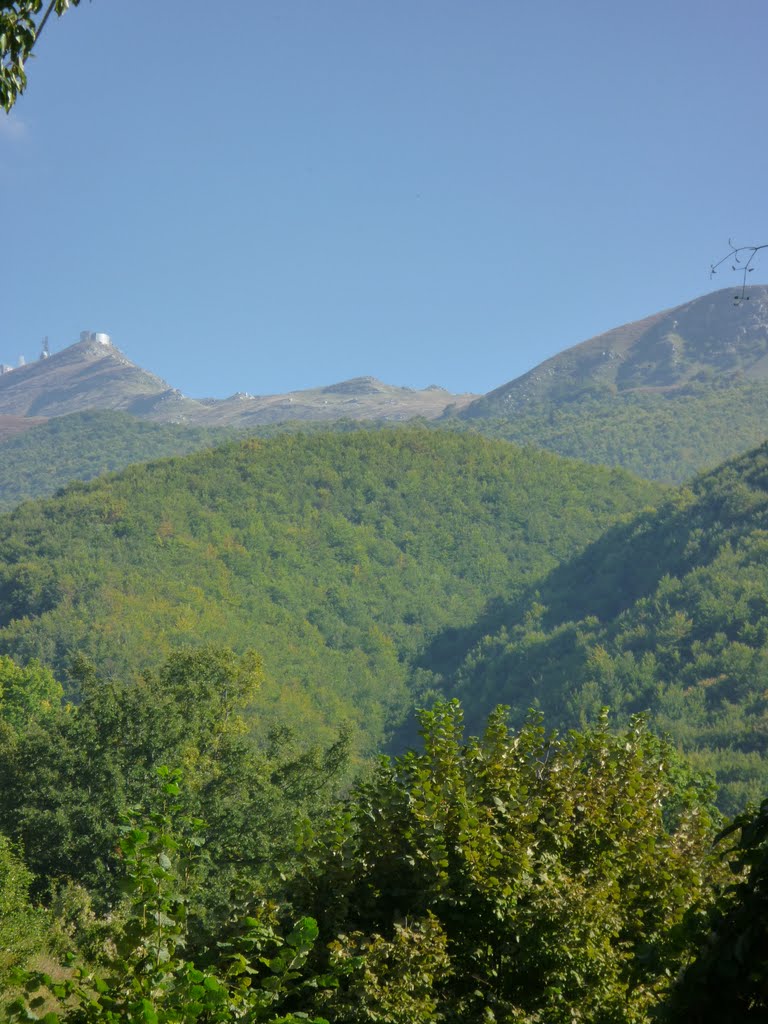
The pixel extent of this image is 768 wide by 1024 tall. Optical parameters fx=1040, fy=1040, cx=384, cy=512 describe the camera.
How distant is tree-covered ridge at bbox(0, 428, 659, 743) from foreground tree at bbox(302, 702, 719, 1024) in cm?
6592

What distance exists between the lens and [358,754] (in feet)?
255

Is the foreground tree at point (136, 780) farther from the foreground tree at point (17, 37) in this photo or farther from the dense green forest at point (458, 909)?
the foreground tree at point (17, 37)

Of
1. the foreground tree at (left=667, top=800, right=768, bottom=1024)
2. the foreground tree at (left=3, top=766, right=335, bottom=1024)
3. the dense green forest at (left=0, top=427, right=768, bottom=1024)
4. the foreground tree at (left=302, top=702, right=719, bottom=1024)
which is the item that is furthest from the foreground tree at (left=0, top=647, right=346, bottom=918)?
the foreground tree at (left=667, top=800, right=768, bottom=1024)

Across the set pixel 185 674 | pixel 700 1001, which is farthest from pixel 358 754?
pixel 700 1001

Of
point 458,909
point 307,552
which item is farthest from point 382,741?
point 458,909

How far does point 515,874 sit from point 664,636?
7862 centimetres

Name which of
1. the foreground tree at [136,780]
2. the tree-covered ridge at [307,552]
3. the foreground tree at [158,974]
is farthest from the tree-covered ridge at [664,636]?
the foreground tree at [158,974]

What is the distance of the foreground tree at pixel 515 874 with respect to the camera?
700 centimetres

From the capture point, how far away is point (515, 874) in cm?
751

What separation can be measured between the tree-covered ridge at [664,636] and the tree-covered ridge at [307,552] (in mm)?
7795

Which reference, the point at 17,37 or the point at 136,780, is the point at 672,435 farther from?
the point at 17,37

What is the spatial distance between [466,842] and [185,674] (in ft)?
93.6

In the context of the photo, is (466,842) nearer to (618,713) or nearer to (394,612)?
(618,713)

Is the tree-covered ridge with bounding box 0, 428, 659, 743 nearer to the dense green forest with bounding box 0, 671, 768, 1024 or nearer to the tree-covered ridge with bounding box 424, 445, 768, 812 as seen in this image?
the tree-covered ridge with bounding box 424, 445, 768, 812
